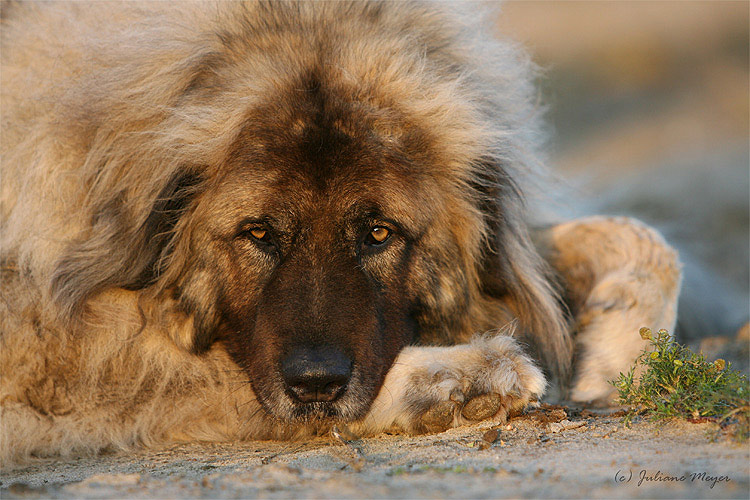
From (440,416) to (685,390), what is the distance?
0.74 meters

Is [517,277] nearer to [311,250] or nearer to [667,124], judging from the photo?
[311,250]

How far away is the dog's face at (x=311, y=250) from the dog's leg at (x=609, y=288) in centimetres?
86

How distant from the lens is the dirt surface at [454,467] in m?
1.90

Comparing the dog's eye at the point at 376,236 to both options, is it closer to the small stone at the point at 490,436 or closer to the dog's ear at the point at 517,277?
the dog's ear at the point at 517,277

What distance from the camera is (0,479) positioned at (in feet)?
8.62

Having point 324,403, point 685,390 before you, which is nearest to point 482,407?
point 324,403

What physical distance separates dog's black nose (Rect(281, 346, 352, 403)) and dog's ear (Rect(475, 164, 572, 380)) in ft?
2.96

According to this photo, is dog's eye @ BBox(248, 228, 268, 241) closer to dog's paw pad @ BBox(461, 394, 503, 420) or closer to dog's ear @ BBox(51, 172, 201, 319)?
dog's ear @ BBox(51, 172, 201, 319)

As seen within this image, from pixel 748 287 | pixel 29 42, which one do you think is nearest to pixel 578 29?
pixel 748 287

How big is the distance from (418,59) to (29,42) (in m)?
1.60

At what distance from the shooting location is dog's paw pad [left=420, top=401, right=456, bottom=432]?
2662 mm

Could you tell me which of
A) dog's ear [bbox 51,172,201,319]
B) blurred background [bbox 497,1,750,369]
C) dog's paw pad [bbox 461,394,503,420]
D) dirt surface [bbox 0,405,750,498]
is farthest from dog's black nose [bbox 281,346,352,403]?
blurred background [bbox 497,1,750,369]

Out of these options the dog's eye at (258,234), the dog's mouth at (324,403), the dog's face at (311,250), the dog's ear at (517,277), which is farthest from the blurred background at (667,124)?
the dog's mouth at (324,403)

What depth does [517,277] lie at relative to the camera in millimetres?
3338
